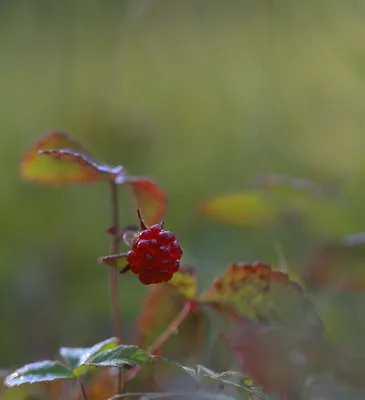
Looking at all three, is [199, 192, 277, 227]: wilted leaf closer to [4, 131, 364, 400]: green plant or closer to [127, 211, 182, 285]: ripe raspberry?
[4, 131, 364, 400]: green plant

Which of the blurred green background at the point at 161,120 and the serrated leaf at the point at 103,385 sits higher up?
the blurred green background at the point at 161,120

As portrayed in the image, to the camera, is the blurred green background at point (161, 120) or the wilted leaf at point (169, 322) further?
the blurred green background at point (161, 120)

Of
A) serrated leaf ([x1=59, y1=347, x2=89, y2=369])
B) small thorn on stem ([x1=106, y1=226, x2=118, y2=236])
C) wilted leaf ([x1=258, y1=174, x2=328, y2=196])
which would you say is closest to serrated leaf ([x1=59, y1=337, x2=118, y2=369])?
serrated leaf ([x1=59, y1=347, x2=89, y2=369])

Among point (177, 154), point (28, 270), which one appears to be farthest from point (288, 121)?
point (28, 270)

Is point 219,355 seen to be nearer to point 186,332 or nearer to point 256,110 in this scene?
point 186,332

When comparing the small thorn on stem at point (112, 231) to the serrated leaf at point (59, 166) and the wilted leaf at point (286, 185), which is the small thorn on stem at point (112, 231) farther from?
the wilted leaf at point (286, 185)

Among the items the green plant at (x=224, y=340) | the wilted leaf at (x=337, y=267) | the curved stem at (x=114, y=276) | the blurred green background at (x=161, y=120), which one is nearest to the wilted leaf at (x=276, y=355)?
the green plant at (x=224, y=340)
